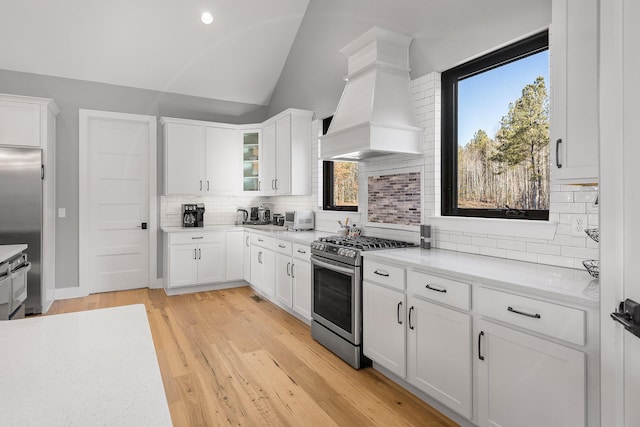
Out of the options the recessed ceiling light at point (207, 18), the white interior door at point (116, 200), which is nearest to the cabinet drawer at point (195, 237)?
the white interior door at point (116, 200)

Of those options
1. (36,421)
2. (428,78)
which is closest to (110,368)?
(36,421)

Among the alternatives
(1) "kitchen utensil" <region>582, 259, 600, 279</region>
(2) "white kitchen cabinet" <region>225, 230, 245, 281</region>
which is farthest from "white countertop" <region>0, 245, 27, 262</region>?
(1) "kitchen utensil" <region>582, 259, 600, 279</region>

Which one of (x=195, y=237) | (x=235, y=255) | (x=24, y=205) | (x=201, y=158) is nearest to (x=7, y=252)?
(x=24, y=205)

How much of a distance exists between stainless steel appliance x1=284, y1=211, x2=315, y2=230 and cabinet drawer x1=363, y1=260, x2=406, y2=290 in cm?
207

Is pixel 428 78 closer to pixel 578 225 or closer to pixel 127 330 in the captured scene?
pixel 578 225

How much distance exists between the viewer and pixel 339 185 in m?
4.75

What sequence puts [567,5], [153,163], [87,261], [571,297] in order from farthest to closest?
[153,163], [87,261], [567,5], [571,297]

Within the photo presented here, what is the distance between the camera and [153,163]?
5.52 meters

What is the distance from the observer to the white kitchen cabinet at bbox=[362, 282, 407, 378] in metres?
2.54

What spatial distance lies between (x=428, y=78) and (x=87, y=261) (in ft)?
16.0

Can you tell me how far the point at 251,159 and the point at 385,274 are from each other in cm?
384

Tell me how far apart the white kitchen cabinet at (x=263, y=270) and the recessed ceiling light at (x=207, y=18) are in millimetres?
2987

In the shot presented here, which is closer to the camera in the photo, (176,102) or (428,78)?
(428,78)

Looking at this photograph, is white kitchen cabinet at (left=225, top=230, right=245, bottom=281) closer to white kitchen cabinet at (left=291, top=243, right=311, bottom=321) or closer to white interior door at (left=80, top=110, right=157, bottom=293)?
white interior door at (left=80, top=110, right=157, bottom=293)
